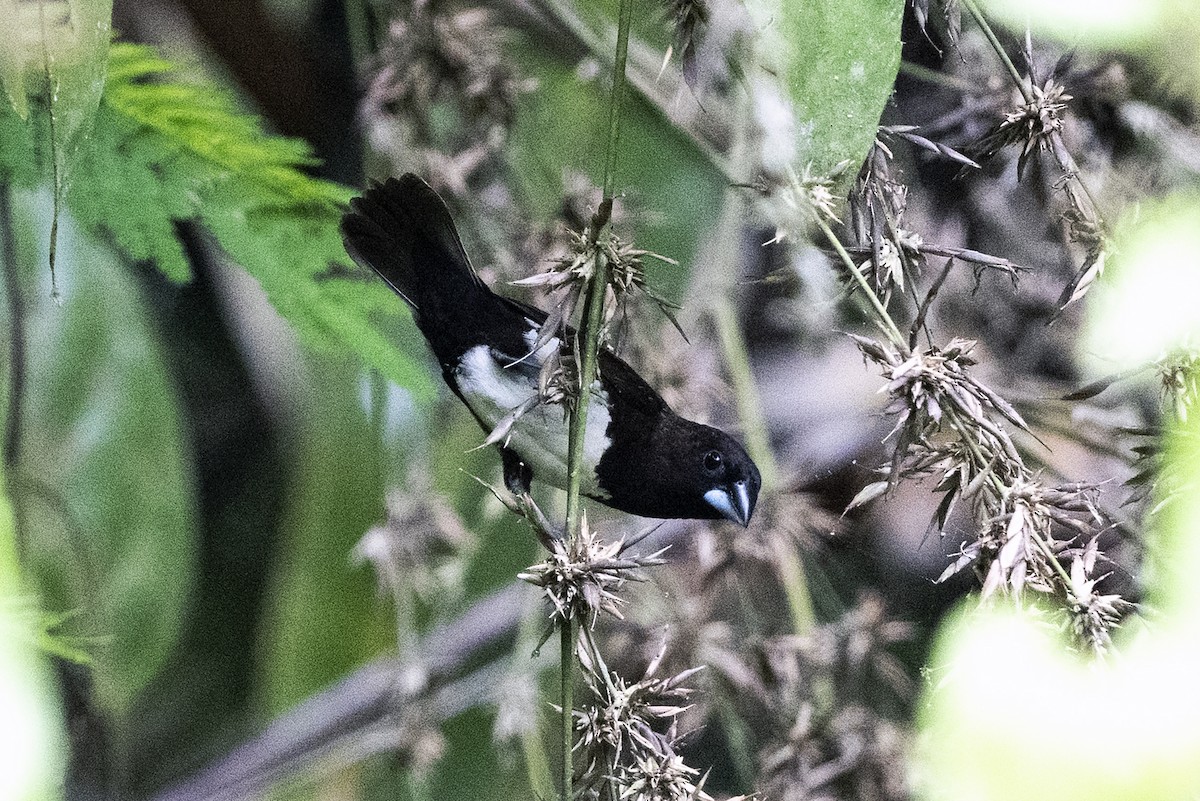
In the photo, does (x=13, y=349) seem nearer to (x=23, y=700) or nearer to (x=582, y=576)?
(x=23, y=700)

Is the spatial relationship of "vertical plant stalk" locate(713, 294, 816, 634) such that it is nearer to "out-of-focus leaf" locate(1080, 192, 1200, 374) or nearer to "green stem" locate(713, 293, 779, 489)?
"green stem" locate(713, 293, 779, 489)

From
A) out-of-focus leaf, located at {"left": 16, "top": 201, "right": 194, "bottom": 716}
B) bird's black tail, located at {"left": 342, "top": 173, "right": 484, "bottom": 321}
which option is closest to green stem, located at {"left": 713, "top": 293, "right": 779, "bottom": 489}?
bird's black tail, located at {"left": 342, "top": 173, "right": 484, "bottom": 321}

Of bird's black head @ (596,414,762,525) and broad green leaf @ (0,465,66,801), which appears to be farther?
broad green leaf @ (0,465,66,801)

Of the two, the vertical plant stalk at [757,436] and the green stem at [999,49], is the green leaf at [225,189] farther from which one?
the green stem at [999,49]

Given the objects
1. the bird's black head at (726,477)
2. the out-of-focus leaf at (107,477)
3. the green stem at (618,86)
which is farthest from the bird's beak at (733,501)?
the out-of-focus leaf at (107,477)

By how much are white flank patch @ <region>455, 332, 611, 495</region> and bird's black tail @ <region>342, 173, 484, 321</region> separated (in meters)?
0.03

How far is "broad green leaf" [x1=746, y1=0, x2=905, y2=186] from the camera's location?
33cm

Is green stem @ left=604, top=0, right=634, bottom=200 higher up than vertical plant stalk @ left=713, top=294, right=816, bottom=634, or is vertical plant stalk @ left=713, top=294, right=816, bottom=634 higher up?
green stem @ left=604, top=0, right=634, bottom=200

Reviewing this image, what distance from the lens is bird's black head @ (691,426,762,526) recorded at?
38 centimetres

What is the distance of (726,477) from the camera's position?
377 mm

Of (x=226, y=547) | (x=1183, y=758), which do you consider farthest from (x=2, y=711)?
(x=1183, y=758)

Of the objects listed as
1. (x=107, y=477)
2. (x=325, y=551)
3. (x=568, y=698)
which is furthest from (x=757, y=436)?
(x=107, y=477)

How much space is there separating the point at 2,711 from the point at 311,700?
170 mm

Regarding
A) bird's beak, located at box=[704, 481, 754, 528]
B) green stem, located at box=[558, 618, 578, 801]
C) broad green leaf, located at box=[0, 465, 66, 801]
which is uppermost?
bird's beak, located at box=[704, 481, 754, 528]
